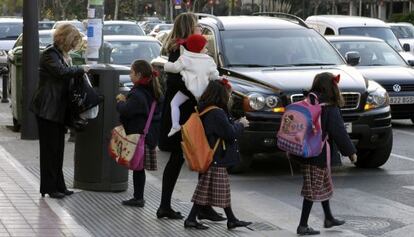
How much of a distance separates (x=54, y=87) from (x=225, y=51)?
12.6 ft

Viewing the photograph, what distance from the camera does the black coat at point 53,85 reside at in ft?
29.9

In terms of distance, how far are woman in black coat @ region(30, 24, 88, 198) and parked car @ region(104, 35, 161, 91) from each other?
7.72m

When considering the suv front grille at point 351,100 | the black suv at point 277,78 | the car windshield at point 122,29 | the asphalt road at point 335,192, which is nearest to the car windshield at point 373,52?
the asphalt road at point 335,192

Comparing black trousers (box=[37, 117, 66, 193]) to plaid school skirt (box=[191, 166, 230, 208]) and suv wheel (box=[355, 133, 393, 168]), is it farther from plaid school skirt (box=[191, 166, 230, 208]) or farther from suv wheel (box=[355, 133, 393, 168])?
suv wheel (box=[355, 133, 393, 168])

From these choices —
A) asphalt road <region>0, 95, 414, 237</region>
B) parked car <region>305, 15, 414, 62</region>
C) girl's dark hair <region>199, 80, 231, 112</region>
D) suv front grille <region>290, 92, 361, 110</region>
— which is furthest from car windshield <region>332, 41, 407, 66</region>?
girl's dark hair <region>199, 80, 231, 112</region>

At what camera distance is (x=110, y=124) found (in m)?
9.82

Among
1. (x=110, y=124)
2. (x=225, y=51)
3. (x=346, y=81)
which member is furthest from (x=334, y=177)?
(x=110, y=124)

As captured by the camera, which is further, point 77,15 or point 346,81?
point 77,15

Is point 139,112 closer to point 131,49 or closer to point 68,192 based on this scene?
point 68,192

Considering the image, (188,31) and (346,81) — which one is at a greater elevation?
(188,31)

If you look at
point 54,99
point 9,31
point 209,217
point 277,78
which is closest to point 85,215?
point 209,217

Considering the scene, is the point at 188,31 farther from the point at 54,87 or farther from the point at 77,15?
the point at 77,15

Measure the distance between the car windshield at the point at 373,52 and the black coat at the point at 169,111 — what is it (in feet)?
32.8

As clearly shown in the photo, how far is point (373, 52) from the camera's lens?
18562mm
